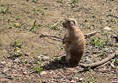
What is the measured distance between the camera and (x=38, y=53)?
311 inches

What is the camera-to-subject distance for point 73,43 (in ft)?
→ 23.7

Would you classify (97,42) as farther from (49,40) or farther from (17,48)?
(17,48)

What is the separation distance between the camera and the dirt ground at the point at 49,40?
7.10m

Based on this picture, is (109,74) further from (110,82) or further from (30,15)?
(30,15)

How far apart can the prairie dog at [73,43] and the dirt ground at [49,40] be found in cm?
19

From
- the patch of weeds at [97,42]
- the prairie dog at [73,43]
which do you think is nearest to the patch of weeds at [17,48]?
the prairie dog at [73,43]

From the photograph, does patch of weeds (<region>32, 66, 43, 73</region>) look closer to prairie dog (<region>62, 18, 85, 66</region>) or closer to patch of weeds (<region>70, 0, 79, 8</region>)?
prairie dog (<region>62, 18, 85, 66</region>)

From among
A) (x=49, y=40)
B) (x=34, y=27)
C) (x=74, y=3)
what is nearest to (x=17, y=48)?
(x=49, y=40)

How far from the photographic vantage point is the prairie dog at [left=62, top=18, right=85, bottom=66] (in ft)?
23.6

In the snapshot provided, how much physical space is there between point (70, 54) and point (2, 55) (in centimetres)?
138

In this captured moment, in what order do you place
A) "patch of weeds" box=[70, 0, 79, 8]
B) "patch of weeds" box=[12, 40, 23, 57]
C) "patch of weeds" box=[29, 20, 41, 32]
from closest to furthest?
"patch of weeds" box=[12, 40, 23, 57]
"patch of weeds" box=[29, 20, 41, 32]
"patch of weeds" box=[70, 0, 79, 8]

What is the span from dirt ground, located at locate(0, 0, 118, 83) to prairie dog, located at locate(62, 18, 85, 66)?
0.19m

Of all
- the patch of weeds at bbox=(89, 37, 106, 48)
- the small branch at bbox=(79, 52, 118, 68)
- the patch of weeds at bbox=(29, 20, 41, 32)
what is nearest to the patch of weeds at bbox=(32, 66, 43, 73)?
the small branch at bbox=(79, 52, 118, 68)

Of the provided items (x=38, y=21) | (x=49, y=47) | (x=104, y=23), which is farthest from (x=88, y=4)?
(x=49, y=47)
